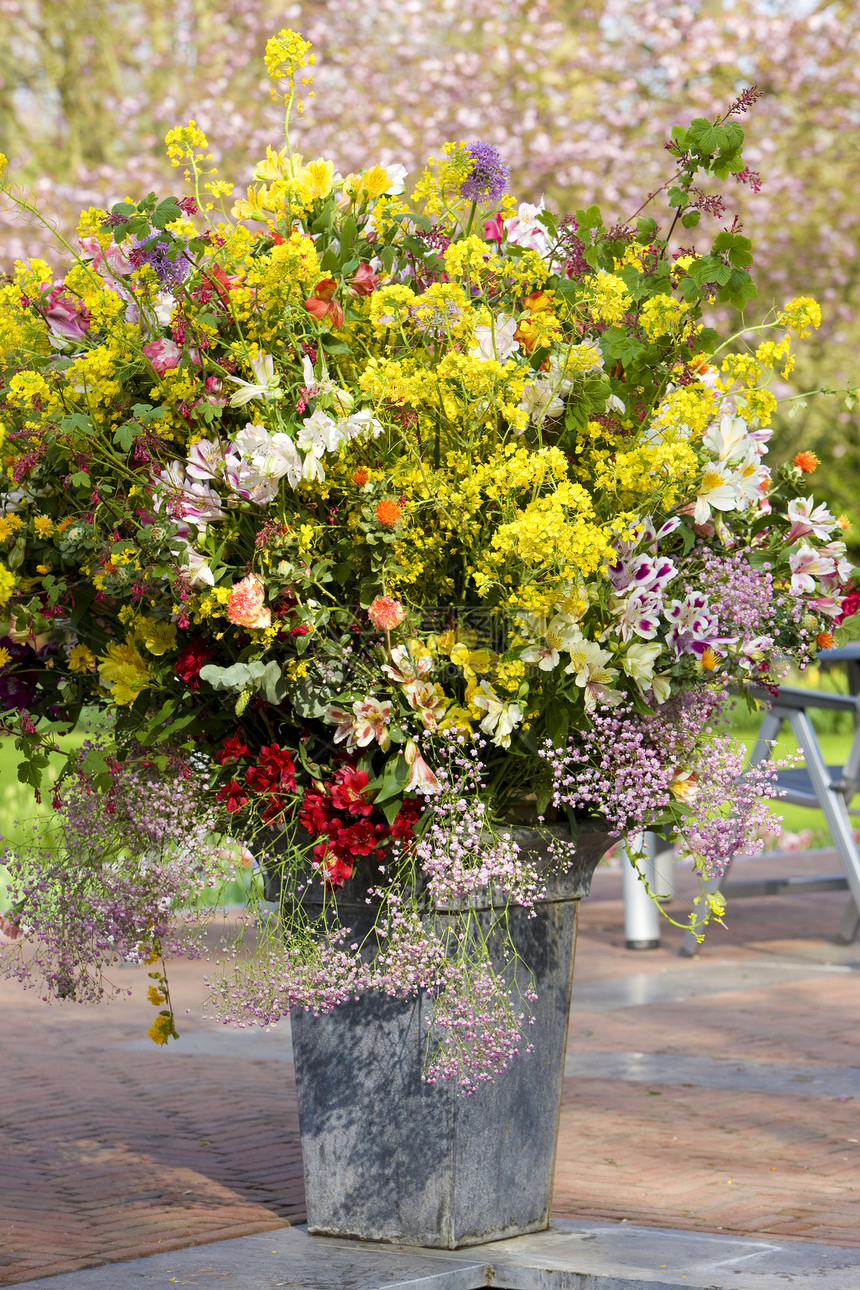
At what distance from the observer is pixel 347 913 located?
11.0ft

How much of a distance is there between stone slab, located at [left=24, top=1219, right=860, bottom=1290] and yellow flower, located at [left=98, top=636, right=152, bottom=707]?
3.91 ft

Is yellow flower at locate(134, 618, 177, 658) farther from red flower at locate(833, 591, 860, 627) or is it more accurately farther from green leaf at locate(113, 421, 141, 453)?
red flower at locate(833, 591, 860, 627)

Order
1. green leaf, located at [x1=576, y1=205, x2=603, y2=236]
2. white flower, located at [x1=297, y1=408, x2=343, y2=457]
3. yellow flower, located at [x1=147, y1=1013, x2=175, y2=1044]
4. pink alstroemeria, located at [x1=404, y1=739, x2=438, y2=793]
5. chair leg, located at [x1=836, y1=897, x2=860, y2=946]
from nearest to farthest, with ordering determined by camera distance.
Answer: white flower, located at [x1=297, y1=408, x2=343, y2=457]
pink alstroemeria, located at [x1=404, y1=739, x2=438, y2=793]
green leaf, located at [x1=576, y1=205, x2=603, y2=236]
yellow flower, located at [x1=147, y1=1013, x2=175, y2=1044]
chair leg, located at [x1=836, y1=897, x2=860, y2=946]

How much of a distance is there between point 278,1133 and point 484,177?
9.08 ft

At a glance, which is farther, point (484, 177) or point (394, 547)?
point (484, 177)

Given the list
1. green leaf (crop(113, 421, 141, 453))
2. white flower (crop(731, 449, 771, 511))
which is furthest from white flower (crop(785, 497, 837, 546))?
green leaf (crop(113, 421, 141, 453))

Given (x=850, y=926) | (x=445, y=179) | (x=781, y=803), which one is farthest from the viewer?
(x=781, y=803)

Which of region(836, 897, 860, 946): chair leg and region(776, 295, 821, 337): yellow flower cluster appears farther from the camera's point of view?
region(836, 897, 860, 946): chair leg

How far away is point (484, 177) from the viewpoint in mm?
3314

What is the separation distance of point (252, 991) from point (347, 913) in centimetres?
32

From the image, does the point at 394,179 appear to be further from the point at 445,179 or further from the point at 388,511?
the point at 388,511

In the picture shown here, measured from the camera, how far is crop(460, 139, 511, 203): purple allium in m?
3.29

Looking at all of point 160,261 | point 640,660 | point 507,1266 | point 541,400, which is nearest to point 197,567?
point 160,261

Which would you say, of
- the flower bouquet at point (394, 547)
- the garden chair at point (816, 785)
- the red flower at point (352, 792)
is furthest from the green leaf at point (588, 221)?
the garden chair at point (816, 785)
